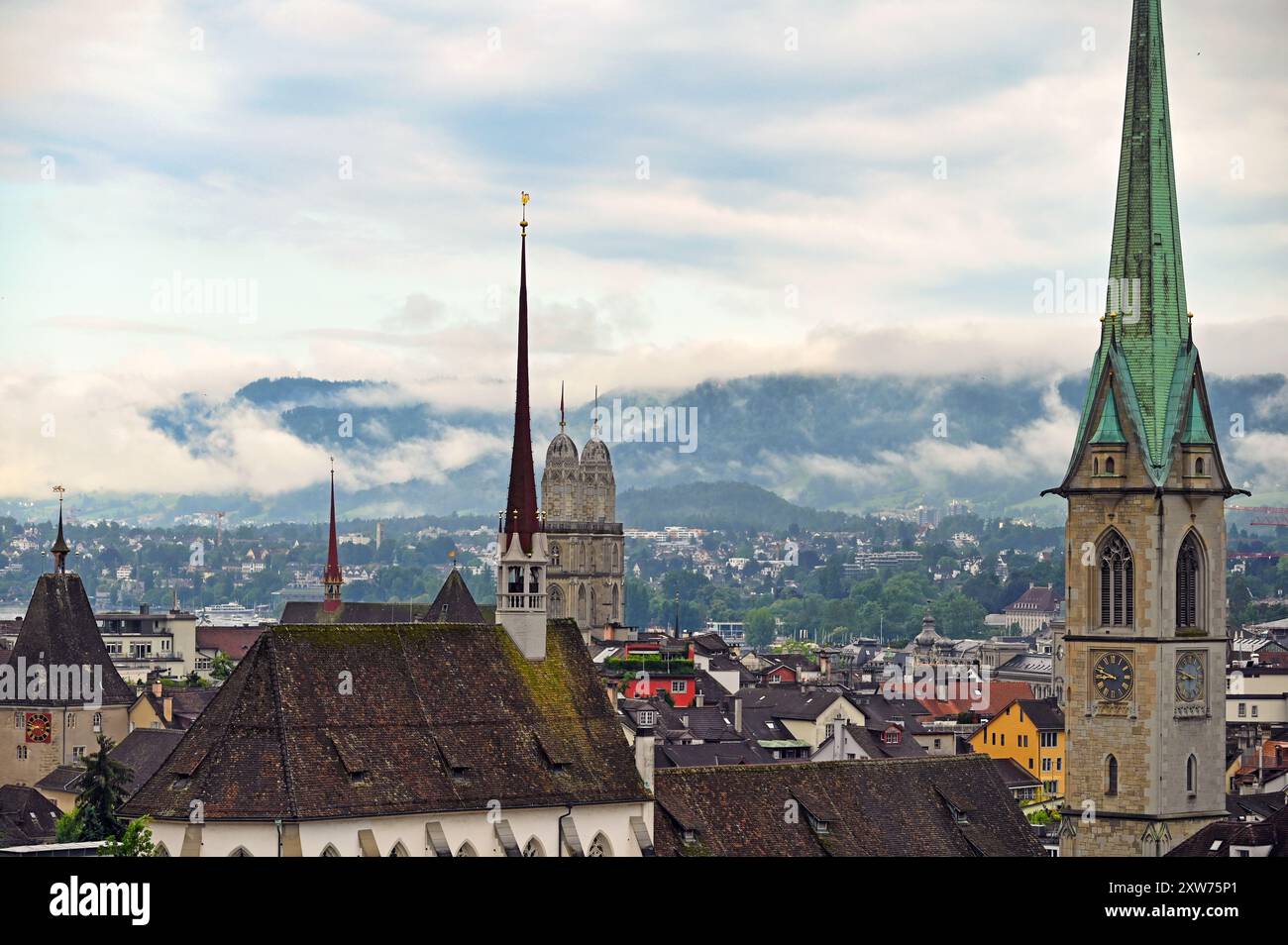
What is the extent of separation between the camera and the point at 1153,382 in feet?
230

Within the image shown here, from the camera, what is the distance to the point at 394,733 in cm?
5609

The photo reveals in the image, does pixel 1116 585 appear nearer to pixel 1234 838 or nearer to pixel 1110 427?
pixel 1110 427

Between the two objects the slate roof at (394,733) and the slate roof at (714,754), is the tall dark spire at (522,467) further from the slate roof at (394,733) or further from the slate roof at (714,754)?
the slate roof at (714,754)

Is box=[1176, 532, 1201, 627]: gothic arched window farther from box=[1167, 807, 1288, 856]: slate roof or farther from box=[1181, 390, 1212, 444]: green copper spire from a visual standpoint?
box=[1167, 807, 1288, 856]: slate roof

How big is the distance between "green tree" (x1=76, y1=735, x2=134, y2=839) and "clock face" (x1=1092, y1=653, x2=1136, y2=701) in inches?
1469

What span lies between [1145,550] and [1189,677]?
4.20 meters

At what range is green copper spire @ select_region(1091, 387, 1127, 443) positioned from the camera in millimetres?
69562

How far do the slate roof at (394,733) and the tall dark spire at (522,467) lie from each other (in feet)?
19.1

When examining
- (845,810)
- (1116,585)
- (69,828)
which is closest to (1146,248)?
(1116,585)

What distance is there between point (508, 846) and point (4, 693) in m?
69.2

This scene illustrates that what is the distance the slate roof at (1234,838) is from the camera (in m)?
63.9

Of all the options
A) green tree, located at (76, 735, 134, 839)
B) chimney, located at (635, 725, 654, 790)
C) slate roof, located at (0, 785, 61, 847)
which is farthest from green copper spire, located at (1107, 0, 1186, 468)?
slate roof, located at (0, 785, 61, 847)
